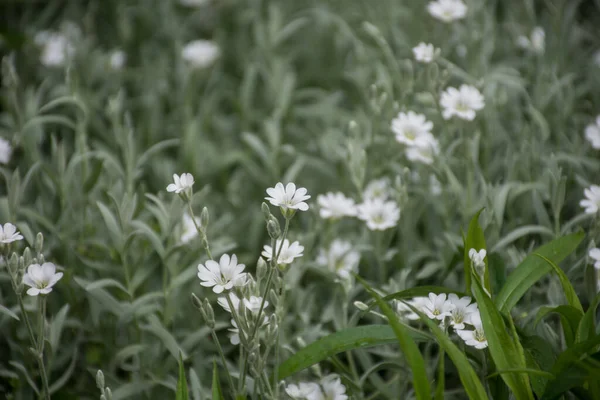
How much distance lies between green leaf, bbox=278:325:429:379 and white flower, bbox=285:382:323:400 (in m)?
0.04

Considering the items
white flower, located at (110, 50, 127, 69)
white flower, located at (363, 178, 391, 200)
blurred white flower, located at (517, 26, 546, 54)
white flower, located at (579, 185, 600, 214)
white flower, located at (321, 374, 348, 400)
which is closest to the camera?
white flower, located at (321, 374, 348, 400)

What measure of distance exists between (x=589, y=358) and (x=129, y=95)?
2190mm

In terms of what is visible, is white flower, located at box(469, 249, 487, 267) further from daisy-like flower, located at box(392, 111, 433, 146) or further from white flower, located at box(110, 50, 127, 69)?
white flower, located at box(110, 50, 127, 69)

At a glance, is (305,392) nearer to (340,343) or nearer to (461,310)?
(340,343)

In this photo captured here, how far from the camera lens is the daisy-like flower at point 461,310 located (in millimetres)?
1243

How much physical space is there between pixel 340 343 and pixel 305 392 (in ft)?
0.43

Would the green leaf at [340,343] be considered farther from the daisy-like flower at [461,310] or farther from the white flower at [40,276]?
the white flower at [40,276]

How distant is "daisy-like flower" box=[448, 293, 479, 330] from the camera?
1.24 m

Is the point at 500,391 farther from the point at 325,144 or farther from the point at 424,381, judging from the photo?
the point at 325,144

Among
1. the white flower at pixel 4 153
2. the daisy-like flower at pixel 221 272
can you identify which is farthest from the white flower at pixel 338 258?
the white flower at pixel 4 153

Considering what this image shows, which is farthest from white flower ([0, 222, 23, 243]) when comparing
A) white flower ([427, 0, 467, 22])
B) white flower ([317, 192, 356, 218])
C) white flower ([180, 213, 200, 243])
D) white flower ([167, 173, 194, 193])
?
white flower ([427, 0, 467, 22])

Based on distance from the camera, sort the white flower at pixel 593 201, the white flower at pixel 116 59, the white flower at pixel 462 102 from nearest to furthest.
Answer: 1. the white flower at pixel 593 201
2. the white flower at pixel 462 102
3. the white flower at pixel 116 59

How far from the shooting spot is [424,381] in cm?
110

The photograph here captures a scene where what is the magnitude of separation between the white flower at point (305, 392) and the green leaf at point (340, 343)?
4cm
